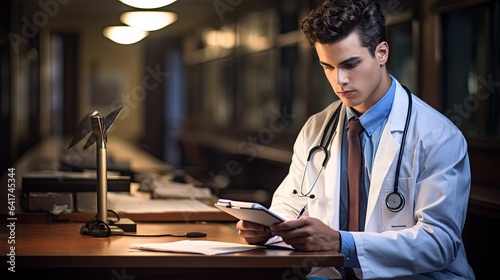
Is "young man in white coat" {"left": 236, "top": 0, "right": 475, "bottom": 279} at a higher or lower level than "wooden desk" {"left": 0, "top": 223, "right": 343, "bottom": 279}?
higher

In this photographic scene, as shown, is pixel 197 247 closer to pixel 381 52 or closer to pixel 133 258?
pixel 133 258

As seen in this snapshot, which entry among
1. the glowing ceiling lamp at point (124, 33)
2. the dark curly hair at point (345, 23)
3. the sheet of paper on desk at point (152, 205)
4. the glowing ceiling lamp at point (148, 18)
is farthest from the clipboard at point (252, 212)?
the glowing ceiling lamp at point (124, 33)

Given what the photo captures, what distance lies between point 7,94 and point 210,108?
6.11 metres

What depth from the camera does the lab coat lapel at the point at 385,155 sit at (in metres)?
2.53

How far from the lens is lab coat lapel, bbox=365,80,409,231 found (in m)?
2.53

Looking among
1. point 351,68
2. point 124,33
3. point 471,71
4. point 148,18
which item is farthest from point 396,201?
point 124,33

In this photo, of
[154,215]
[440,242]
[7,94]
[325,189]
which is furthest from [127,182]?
[7,94]

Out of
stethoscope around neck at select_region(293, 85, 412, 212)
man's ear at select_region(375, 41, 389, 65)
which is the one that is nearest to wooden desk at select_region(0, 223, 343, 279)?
stethoscope around neck at select_region(293, 85, 412, 212)

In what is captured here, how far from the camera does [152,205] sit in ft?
11.6

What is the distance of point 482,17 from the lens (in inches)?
159

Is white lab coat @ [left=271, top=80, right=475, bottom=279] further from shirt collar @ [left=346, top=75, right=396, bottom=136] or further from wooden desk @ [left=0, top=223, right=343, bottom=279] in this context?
wooden desk @ [left=0, top=223, right=343, bottom=279]

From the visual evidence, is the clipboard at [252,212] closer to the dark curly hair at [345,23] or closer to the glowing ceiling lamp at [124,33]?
the dark curly hair at [345,23]

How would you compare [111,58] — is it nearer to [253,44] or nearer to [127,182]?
[253,44]

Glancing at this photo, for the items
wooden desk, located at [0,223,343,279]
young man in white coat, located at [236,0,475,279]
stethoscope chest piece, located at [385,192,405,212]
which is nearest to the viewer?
wooden desk, located at [0,223,343,279]
